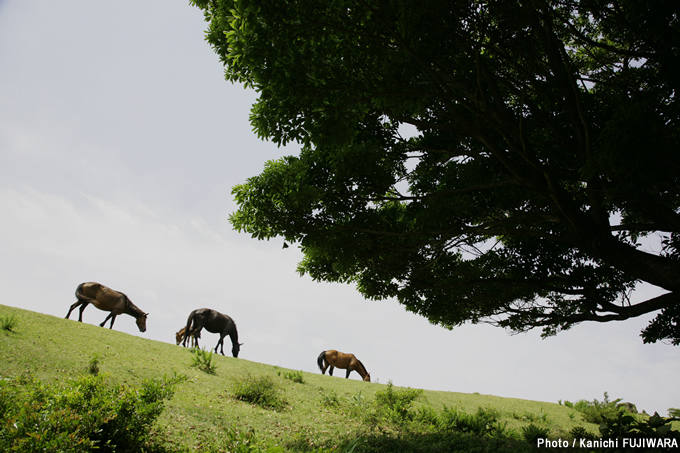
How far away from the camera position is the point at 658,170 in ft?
17.8

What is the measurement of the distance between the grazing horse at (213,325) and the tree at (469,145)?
39.7 ft

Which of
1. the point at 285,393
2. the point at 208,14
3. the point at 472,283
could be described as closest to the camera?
the point at 208,14

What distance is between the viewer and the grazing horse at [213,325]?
67.8 ft

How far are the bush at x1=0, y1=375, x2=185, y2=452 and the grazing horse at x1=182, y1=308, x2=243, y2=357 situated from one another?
15.1 meters

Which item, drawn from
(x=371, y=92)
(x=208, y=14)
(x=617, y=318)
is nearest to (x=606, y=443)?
(x=617, y=318)

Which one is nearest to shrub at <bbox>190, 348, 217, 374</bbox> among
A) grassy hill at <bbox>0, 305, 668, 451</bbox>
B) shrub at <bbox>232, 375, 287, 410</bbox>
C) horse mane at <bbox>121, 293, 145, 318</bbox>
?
grassy hill at <bbox>0, 305, 668, 451</bbox>

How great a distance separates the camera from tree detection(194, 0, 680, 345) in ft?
17.9

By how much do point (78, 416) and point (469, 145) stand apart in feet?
29.9

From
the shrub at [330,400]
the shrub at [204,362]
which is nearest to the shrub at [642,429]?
the shrub at [330,400]

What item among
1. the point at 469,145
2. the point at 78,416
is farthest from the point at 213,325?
the point at 469,145

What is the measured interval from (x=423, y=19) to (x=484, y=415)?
40.8ft

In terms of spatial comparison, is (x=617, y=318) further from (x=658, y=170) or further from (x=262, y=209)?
(x=262, y=209)

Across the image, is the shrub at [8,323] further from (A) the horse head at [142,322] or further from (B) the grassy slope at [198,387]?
(A) the horse head at [142,322]

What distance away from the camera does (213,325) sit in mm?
20828
